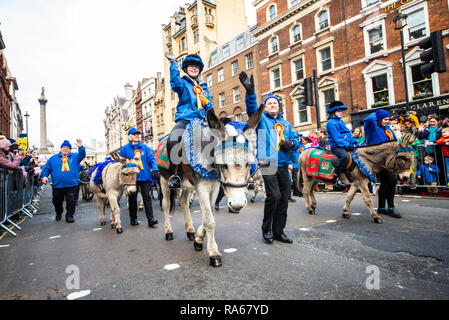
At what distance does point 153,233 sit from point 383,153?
17.2ft

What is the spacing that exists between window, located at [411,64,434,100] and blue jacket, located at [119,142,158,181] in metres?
17.6

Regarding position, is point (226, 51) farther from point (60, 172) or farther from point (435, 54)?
point (435, 54)

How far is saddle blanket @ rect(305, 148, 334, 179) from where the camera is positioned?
5.60 meters

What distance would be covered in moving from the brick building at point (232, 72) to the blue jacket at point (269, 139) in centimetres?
2217

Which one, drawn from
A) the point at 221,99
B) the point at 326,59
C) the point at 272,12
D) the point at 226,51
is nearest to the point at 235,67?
the point at 226,51

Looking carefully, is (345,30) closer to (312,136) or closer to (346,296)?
(312,136)

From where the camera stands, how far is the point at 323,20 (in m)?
20.2

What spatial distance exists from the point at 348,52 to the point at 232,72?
46.1ft

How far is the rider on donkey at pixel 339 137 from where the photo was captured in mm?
5172

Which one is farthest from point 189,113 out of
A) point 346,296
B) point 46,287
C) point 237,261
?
point 346,296

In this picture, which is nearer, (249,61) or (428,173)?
(428,173)

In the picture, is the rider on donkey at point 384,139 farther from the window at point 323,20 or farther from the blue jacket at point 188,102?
the window at point 323,20

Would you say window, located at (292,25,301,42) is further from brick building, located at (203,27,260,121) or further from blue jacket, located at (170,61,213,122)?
blue jacket, located at (170,61,213,122)

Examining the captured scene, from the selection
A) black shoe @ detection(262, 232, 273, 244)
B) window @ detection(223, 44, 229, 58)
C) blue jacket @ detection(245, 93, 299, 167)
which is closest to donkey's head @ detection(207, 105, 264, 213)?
blue jacket @ detection(245, 93, 299, 167)
